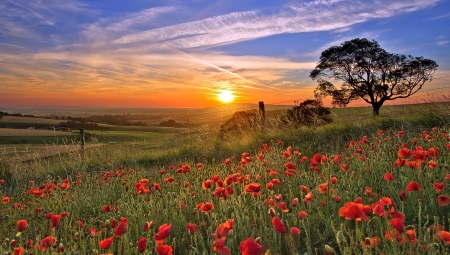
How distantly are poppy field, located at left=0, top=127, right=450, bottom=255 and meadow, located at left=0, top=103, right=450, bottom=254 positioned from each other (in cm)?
1

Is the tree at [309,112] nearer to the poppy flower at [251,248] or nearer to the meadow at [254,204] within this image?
the meadow at [254,204]

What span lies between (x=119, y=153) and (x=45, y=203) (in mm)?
6399

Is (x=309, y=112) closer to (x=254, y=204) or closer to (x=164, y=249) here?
(x=254, y=204)

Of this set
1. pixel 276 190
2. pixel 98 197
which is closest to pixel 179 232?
pixel 276 190

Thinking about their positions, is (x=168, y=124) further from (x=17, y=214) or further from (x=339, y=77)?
(x=17, y=214)

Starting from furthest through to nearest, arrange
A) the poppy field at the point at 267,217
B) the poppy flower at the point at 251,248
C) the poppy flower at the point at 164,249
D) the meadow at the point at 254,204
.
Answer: the meadow at the point at 254,204
the poppy field at the point at 267,217
the poppy flower at the point at 164,249
the poppy flower at the point at 251,248

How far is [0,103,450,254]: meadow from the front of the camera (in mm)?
2324

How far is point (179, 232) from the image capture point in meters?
3.46

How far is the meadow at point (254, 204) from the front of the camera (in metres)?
2.32

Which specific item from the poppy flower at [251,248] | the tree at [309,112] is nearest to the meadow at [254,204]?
the poppy flower at [251,248]

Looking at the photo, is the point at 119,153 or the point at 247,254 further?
the point at 119,153

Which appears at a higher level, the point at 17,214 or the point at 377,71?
the point at 377,71

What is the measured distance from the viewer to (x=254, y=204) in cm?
348

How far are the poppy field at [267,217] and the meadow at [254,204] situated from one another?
0.04ft
